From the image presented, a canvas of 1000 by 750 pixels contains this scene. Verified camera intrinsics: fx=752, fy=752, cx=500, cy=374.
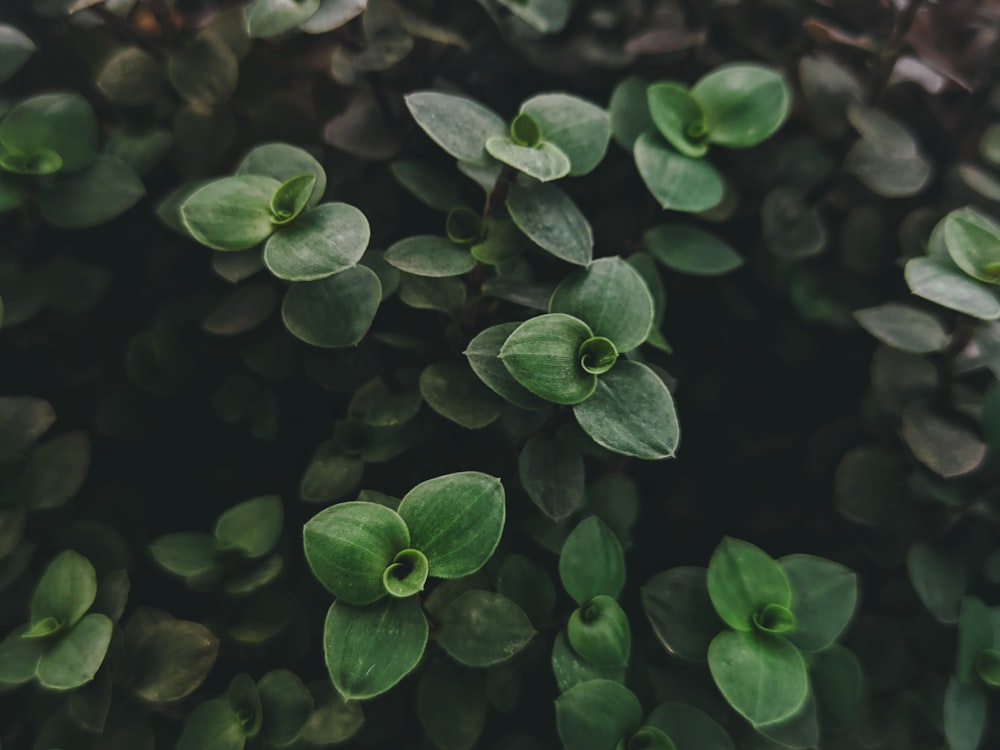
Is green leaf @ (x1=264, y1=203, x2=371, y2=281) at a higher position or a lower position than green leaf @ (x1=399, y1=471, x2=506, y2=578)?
higher

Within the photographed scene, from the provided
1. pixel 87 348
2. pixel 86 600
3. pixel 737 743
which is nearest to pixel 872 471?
pixel 737 743

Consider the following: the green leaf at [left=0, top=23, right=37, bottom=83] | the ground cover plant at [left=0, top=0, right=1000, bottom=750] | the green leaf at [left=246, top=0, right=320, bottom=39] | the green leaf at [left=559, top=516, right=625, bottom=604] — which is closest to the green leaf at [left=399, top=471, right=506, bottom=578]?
the ground cover plant at [left=0, top=0, right=1000, bottom=750]

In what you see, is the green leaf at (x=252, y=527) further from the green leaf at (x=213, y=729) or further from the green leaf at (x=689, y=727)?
the green leaf at (x=689, y=727)

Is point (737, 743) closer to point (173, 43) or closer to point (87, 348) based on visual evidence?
point (87, 348)

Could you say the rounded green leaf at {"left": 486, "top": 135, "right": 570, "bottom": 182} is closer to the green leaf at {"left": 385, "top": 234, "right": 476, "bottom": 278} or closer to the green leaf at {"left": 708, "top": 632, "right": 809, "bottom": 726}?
the green leaf at {"left": 385, "top": 234, "right": 476, "bottom": 278}

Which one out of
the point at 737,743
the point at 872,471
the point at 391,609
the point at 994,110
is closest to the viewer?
the point at 391,609
